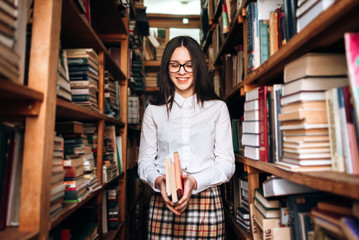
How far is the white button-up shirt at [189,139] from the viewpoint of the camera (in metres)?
1.29

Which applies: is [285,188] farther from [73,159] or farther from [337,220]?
[73,159]

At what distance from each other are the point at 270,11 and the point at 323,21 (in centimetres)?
62

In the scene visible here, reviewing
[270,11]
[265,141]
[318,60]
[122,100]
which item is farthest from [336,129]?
[122,100]

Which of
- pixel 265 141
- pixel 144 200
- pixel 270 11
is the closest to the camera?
pixel 265 141

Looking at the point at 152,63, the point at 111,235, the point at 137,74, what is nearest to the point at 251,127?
the point at 111,235

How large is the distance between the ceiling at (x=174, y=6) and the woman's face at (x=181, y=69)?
299 centimetres

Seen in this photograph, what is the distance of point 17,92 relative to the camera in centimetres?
62

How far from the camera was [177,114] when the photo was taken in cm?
140

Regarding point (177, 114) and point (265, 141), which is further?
point (177, 114)

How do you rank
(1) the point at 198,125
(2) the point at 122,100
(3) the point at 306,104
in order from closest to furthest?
(3) the point at 306,104 < (1) the point at 198,125 < (2) the point at 122,100

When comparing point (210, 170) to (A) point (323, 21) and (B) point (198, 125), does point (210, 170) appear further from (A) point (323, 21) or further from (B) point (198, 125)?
(A) point (323, 21)

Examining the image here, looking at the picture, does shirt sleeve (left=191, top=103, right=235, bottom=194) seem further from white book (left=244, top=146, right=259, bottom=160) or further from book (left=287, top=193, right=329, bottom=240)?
book (left=287, top=193, right=329, bottom=240)

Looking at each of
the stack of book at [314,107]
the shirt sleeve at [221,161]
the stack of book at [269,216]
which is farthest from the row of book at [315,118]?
the shirt sleeve at [221,161]

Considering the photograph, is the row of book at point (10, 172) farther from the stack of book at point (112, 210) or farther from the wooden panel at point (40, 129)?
the stack of book at point (112, 210)
